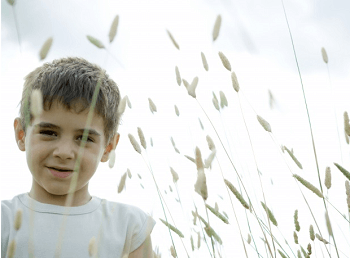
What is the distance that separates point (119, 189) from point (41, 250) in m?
0.50

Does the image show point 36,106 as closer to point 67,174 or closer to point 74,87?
point 67,174

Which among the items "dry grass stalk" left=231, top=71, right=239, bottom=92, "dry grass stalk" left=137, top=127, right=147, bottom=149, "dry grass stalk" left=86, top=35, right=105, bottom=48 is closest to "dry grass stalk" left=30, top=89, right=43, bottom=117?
"dry grass stalk" left=86, top=35, right=105, bottom=48

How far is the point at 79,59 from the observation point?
4.24ft

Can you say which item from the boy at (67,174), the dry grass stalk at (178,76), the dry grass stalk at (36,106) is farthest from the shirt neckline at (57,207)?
the dry grass stalk at (36,106)

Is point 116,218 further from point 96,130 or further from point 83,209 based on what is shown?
point 96,130

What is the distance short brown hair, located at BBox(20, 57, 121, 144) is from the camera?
3.36ft

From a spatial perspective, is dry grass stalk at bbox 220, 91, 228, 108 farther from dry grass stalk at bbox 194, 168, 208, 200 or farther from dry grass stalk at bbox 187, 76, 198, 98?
dry grass stalk at bbox 194, 168, 208, 200

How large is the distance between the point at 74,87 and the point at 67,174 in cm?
26

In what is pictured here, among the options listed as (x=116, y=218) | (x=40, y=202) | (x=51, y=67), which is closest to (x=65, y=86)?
(x=51, y=67)

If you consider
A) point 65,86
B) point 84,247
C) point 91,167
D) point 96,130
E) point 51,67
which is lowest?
point 84,247

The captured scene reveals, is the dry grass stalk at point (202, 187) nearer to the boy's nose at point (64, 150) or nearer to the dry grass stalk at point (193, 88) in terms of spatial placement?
the dry grass stalk at point (193, 88)

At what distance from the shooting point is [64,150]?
91cm

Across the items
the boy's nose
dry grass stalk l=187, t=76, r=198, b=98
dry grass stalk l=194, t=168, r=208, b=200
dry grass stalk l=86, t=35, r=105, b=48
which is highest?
dry grass stalk l=86, t=35, r=105, b=48

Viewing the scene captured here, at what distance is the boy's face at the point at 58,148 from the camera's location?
934 mm
